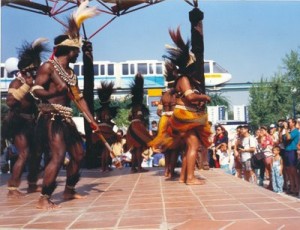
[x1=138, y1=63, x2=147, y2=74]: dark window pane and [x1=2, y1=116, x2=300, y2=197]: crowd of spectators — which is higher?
[x1=138, y1=63, x2=147, y2=74]: dark window pane

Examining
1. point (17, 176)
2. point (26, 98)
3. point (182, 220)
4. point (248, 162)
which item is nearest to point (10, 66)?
point (26, 98)

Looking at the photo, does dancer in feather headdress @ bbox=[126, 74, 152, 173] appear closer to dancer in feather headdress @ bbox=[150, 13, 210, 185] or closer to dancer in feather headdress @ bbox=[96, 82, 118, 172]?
dancer in feather headdress @ bbox=[96, 82, 118, 172]

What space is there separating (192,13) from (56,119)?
449cm

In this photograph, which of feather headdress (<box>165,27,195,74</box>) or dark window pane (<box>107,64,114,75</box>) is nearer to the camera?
feather headdress (<box>165,27,195,74</box>)

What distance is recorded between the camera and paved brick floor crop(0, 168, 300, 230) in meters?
2.95

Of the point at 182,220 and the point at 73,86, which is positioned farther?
the point at 73,86

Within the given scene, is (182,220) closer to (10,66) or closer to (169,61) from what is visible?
(169,61)

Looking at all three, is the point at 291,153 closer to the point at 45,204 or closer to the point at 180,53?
the point at 180,53

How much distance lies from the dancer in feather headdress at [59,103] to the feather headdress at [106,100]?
4.45 m

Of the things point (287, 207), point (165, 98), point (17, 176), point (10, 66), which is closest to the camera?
point (287, 207)

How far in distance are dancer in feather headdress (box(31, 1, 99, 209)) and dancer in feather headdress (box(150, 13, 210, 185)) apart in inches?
55.0

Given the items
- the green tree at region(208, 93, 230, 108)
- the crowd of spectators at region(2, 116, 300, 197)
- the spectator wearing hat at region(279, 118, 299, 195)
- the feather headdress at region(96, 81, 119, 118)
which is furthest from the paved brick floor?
the green tree at region(208, 93, 230, 108)

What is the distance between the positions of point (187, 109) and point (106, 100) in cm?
393

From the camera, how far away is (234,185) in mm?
5305
